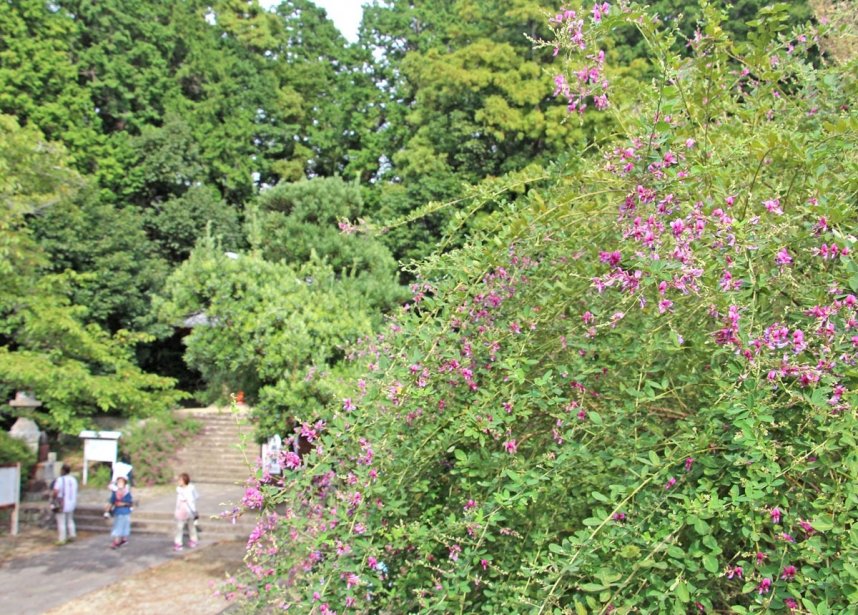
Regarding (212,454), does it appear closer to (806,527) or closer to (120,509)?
(120,509)

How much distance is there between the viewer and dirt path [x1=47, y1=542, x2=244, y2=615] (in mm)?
7891

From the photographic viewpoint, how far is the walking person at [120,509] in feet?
35.7

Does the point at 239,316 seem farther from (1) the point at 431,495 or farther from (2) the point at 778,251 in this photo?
(2) the point at 778,251

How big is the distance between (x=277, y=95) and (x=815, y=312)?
1087 inches

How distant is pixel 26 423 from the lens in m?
15.2

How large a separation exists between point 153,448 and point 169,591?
29.3ft

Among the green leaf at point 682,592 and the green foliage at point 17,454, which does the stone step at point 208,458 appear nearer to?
the green foliage at point 17,454

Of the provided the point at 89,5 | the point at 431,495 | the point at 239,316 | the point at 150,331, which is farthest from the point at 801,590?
the point at 89,5

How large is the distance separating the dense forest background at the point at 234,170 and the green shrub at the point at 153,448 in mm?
1233

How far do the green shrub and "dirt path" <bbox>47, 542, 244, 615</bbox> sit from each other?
21.2 feet

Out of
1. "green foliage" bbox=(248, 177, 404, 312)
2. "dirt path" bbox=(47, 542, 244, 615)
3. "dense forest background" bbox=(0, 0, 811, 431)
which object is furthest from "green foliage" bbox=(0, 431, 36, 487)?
"green foliage" bbox=(248, 177, 404, 312)

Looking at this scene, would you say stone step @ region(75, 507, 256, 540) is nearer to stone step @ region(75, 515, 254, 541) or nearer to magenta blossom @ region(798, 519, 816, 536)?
stone step @ region(75, 515, 254, 541)

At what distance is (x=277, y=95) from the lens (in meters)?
27.2

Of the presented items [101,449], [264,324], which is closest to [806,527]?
[264,324]
